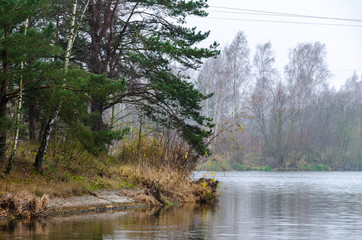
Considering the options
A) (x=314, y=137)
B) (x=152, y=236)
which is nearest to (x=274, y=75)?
(x=314, y=137)

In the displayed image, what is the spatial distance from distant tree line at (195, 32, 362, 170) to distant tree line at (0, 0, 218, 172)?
36.5 meters

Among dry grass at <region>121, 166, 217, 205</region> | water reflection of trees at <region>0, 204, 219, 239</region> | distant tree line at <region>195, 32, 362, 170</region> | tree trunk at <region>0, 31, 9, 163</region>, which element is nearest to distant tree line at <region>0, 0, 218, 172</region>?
tree trunk at <region>0, 31, 9, 163</region>

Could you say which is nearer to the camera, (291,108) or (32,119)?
(32,119)

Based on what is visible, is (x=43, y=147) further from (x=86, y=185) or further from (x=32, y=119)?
(x=32, y=119)

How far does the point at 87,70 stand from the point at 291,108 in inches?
1650

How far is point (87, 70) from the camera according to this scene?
22859 mm

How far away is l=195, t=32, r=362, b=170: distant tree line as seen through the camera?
6041cm

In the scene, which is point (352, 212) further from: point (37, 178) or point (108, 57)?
point (108, 57)

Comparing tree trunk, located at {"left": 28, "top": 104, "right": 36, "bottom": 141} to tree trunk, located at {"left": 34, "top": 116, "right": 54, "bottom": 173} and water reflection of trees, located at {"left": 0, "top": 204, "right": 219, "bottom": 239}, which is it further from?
water reflection of trees, located at {"left": 0, "top": 204, "right": 219, "bottom": 239}

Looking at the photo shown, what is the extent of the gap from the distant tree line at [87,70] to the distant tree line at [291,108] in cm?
3646

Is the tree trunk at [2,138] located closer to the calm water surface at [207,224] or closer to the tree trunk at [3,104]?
the tree trunk at [3,104]

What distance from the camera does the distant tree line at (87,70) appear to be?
46.7ft

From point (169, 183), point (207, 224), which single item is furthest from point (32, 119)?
point (207, 224)

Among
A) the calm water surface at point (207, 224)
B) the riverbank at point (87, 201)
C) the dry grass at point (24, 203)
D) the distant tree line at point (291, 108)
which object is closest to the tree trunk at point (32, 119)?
the riverbank at point (87, 201)
